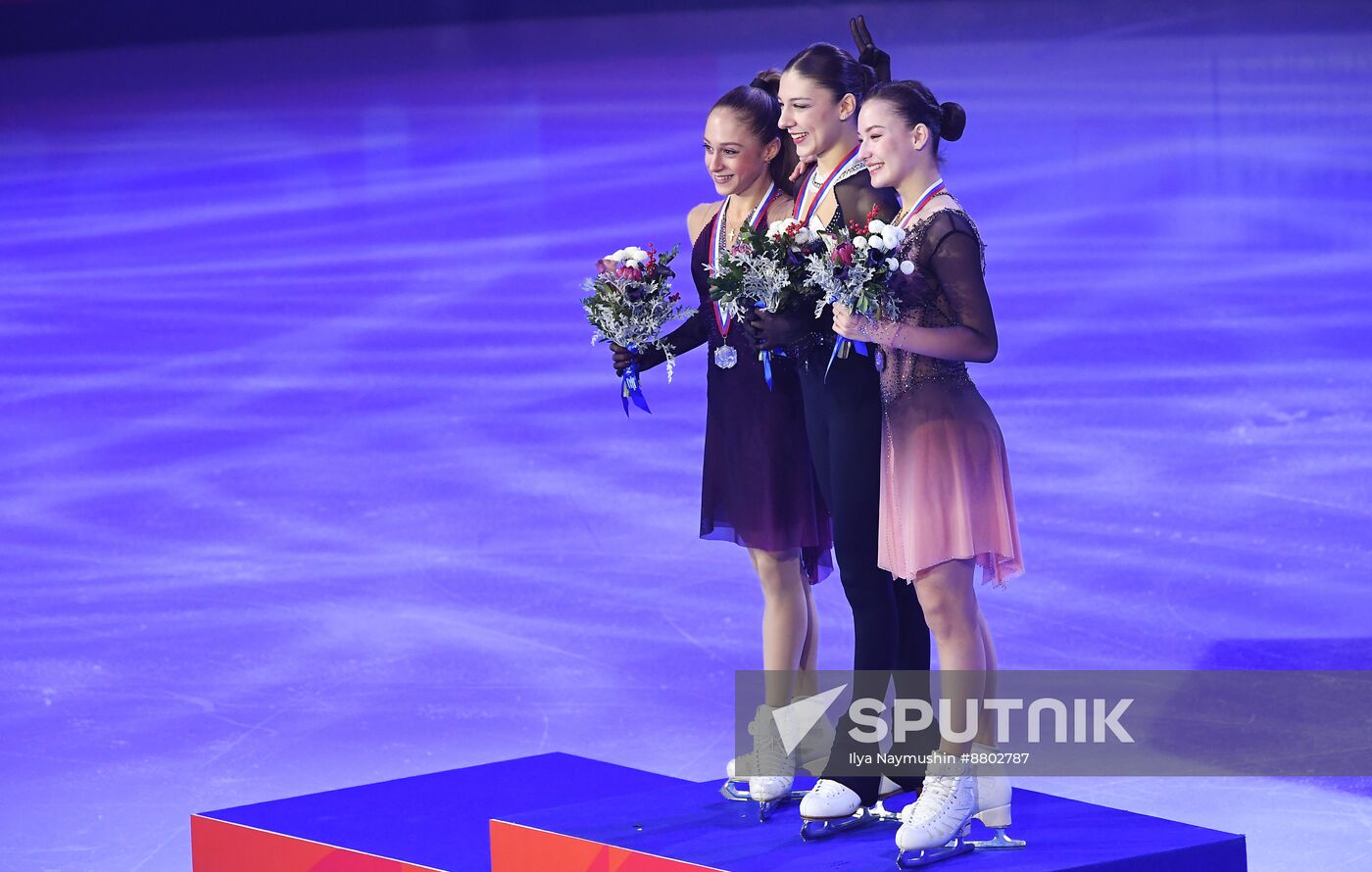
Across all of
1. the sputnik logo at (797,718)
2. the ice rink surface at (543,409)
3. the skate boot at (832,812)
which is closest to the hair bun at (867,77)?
the sputnik logo at (797,718)

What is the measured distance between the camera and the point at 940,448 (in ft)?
12.1

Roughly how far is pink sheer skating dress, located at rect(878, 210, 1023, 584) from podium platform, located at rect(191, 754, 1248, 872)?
0.55 m

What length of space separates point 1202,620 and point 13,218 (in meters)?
9.20

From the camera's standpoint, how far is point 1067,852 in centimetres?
364

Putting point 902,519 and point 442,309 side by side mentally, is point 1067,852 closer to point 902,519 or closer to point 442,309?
point 902,519

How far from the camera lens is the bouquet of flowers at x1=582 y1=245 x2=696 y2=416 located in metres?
4.27

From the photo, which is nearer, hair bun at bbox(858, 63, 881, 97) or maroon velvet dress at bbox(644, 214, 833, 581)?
hair bun at bbox(858, 63, 881, 97)

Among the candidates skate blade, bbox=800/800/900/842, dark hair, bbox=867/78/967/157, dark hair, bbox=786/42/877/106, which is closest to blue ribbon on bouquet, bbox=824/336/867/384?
dark hair, bbox=867/78/967/157

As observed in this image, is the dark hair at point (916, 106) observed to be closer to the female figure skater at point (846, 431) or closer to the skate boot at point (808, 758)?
the female figure skater at point (846, 431)

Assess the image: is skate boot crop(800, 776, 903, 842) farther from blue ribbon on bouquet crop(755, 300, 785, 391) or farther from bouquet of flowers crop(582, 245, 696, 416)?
bouquet of flowers crop(582, 245, 696, 416)

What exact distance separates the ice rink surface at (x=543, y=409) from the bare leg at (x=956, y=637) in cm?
154

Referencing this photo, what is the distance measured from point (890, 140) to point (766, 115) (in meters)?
0.55

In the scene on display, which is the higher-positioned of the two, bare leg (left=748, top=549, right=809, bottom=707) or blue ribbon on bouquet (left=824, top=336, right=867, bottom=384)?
blue ribbon on bouquet (left=824, top=336, right=867, bottom=384)

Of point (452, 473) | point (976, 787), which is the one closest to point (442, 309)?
point (452, 473)
